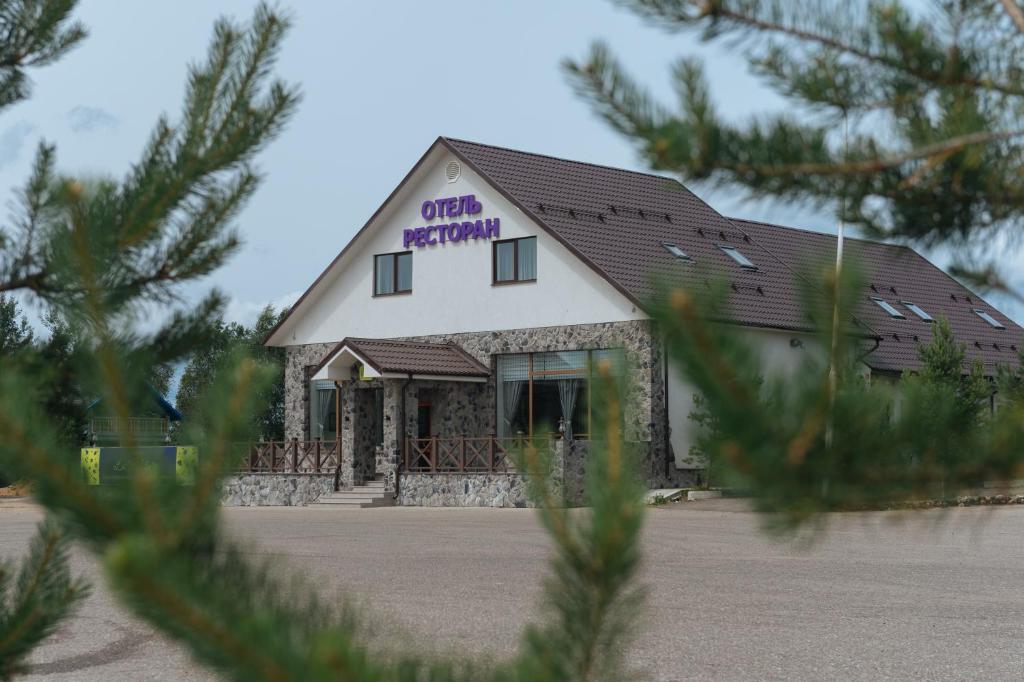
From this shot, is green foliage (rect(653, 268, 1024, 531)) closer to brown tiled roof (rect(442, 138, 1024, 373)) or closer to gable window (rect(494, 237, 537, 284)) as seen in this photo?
brown tiled roof (rect(442, 138, 1024, 373))

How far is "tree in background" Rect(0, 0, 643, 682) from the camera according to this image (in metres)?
2.01

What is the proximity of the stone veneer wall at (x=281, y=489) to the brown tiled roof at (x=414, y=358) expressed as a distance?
2.58 m

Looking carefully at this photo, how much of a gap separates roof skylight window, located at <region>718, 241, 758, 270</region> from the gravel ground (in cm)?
1150

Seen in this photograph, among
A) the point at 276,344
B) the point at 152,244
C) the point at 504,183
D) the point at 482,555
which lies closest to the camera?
the point at 152,244

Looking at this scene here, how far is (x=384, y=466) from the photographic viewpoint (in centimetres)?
2864

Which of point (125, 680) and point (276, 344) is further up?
point (276, 344)

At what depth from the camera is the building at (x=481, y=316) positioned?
26672 millimetres

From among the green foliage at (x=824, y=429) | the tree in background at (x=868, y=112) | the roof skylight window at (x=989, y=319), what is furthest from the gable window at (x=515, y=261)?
the green foliage at (x=824, y=429)

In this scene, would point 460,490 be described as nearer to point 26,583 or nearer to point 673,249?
point 673,249

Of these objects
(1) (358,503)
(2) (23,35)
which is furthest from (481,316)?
(2) (23,35)

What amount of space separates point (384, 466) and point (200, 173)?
83.8ft

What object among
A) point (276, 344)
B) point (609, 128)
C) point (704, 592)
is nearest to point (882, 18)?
point (609, 128)

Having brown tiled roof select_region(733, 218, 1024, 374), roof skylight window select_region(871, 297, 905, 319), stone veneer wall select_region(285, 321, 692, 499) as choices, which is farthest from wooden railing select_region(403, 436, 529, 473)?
roof skylight window select_region(871, 297, 905, 319)

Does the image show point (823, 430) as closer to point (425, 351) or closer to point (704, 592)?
point (704, 592)
